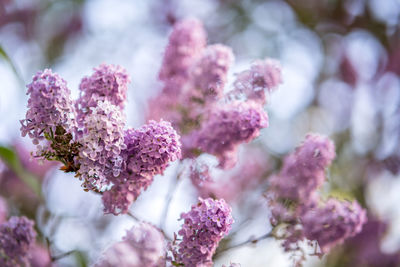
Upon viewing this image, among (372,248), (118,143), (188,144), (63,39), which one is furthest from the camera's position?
(63,39)

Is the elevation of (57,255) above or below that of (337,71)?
below

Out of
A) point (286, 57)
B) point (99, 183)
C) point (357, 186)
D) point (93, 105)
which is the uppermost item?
point (286, 57)

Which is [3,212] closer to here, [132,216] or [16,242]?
[16,242]

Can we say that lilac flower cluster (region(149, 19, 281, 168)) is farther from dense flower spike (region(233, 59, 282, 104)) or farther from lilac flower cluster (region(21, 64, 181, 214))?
lilac flower cluster (region(21, 64, 181, 214))

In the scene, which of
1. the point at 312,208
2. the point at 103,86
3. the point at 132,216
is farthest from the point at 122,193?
the point at 312,208

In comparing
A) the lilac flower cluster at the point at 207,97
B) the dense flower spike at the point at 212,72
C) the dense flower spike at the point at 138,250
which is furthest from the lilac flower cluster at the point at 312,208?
the dense flower spike at the point at 138,250

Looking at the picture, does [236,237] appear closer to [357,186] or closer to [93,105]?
[93,105]

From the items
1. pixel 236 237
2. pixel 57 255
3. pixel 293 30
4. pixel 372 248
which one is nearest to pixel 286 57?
pixel 293 30
